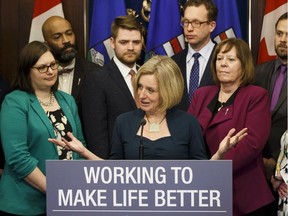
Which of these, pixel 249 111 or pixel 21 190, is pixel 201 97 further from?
pixel 21 190

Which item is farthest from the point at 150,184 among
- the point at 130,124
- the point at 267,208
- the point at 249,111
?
the point at 267,208

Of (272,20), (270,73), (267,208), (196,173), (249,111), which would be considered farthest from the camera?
(272,20)

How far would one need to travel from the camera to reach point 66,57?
12.9 feet

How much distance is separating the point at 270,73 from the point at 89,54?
4.83 ft

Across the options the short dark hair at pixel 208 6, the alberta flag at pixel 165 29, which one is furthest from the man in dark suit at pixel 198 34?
the alberta flag at pixel 165 29

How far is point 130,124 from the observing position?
2857 millimetres

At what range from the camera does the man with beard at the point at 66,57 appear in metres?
3.84

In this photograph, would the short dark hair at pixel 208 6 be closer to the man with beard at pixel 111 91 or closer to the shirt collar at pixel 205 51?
the shirt collar at pixel 205 51

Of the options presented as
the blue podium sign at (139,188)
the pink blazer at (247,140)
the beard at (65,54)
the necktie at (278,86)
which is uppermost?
the beard at (65,54)

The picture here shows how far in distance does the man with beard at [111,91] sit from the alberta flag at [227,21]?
1.08 metres

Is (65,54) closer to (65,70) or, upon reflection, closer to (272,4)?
(65,70)

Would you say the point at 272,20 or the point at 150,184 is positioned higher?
the point at 272,20

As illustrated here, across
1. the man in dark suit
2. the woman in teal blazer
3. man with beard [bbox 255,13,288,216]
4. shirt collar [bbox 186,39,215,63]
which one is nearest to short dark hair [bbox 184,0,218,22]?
the man in dark suit

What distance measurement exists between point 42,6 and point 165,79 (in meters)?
2.11
